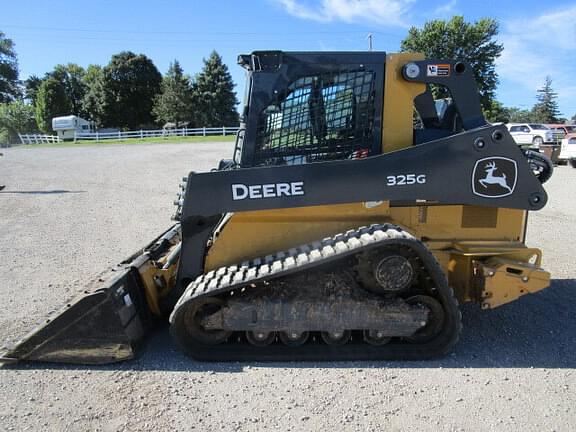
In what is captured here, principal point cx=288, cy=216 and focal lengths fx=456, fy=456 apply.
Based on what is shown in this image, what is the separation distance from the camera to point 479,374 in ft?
12.2

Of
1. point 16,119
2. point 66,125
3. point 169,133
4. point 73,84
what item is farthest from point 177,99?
point 73,84

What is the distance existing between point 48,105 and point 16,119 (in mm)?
4587

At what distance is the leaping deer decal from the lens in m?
3.91

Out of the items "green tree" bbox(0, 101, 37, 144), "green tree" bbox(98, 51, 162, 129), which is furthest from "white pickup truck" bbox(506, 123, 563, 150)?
"green tree" bbox(0, 101, 37, 144)

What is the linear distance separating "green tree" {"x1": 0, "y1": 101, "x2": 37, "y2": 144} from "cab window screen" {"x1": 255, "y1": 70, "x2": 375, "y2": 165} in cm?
6564

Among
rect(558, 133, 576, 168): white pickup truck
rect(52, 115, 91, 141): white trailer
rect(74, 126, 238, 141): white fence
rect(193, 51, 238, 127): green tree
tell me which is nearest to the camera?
rect(558, 133, 576, 168): white pickup truck

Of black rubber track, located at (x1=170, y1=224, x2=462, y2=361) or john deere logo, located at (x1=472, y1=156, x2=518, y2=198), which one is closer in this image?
black rubber track, located at (x1=170, y1=224, x2=462, y2=361)

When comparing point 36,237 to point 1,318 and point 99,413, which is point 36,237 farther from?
point 99,413

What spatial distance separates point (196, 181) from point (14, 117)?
7115 cm

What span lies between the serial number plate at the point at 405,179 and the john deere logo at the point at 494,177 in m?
0.47

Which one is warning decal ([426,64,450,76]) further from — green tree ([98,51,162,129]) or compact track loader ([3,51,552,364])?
green tree ([98,51,162,129])

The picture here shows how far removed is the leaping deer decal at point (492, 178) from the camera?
3914 mm

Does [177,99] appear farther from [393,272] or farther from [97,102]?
[393,272]

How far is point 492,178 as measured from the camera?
3.95 m
